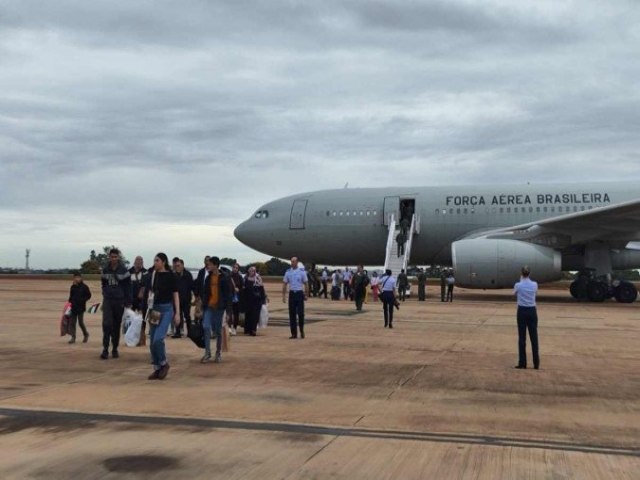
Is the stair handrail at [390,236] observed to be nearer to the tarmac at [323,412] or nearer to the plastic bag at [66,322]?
the tarmac at [323,412]

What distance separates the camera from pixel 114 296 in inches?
367

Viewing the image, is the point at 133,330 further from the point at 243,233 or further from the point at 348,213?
the point at 243,233

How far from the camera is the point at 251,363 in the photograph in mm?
8711

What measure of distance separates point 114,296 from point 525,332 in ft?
18.8

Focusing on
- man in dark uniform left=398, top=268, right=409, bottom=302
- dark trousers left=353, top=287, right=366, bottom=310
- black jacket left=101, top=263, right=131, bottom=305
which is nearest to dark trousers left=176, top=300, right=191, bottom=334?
black jacket left=101, top=263, right=131, bottom=305

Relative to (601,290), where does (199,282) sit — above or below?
above

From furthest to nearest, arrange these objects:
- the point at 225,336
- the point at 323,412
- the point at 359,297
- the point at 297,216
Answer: the point at 297,216
the point at 359,297
the point at 225,336
the point at 323,412

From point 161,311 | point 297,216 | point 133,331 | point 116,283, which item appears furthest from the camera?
point 297,216

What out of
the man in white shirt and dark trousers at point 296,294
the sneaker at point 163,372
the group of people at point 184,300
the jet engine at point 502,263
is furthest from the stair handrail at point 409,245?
the sneaker at point 163,372

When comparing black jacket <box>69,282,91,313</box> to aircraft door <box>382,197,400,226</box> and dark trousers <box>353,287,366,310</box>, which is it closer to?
dark trousers <box>353,287,366,310</box>

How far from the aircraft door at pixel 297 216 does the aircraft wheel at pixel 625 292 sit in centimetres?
1249

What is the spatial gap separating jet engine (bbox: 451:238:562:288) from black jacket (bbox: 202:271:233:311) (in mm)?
14752

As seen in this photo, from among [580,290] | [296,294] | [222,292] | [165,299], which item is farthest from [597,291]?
[165,299]

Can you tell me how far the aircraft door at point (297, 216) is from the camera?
27556 mm
